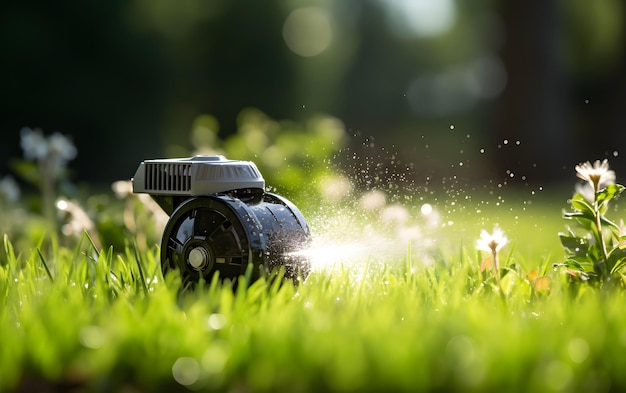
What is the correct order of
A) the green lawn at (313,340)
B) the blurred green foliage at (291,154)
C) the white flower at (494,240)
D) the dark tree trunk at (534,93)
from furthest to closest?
the dark tree trunk at (534,93) → the blurred green foliage at (291,154) → the white flower at (494,240) → the green lawn at (313,340)

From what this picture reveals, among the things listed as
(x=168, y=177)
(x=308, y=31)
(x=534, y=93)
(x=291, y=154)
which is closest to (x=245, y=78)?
(x=308, y=31)

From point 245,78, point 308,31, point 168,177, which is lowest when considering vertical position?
point 168,177

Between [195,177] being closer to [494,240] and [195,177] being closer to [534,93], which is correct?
[494,240]

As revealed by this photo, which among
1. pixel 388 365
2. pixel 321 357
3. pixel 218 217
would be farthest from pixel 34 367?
pixel 218 217

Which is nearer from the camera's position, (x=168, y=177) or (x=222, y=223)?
(x=222, y=223)

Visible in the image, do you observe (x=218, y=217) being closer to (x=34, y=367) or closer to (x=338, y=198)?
(x=34, y=367)

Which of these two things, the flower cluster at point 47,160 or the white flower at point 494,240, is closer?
the white flower at point 494,240

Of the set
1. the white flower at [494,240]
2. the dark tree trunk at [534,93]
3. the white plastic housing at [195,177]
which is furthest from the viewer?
the dark tree trunk at [534,93]

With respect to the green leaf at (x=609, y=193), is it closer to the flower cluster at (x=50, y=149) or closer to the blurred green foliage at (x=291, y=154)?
the blurred green foliage at (x=291, y=154)

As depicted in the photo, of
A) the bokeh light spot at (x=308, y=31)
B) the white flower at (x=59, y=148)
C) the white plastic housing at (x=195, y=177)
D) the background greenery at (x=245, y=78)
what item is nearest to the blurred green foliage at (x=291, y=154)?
the white flower at (x=59, y=148)
